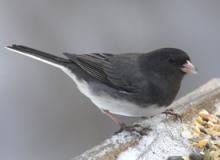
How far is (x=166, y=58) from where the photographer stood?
3.47 metres

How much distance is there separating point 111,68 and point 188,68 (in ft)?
1.41

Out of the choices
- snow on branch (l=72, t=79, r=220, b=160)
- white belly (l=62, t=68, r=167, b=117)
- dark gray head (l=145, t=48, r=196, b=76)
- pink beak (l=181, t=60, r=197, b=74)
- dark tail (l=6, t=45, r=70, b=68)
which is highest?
dark tail (l=6, t=45, r=70, b=68)

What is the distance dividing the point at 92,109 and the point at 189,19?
1668 mm

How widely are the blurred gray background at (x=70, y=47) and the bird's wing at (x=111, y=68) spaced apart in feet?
4.10

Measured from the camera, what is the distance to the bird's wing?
11.6 feet

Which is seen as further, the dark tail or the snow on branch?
the dark tail

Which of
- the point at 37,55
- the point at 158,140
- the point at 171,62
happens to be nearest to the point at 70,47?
the point at 37,55

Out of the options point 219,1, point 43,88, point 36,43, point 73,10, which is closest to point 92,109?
point 43,88

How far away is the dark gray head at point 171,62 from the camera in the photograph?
3396mm

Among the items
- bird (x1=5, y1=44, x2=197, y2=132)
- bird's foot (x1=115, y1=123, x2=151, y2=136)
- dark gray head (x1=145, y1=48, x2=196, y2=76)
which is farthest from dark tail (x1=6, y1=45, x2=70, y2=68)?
bird's foot (x1=115, y1=123, x2=151, y2=136)

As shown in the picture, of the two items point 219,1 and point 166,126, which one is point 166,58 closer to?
point 166,126

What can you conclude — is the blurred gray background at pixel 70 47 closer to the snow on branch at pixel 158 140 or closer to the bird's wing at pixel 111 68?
the bird's wing at pixel 111 68

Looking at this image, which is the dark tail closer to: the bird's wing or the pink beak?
the bird's wing

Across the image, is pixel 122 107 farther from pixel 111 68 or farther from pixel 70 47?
pixel 70 47
